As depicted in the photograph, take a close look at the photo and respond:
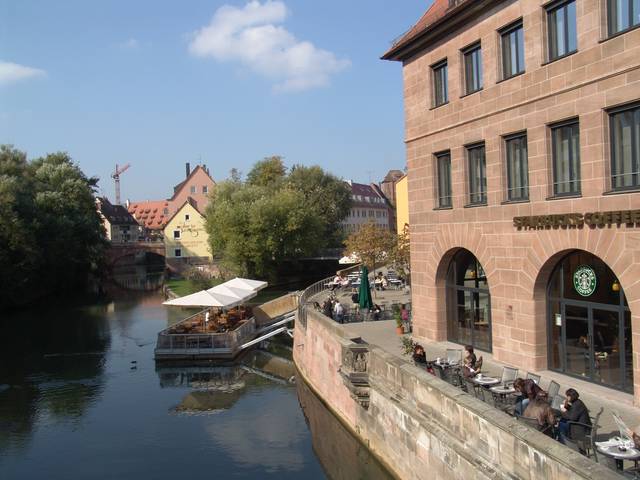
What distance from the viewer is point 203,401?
77.4 ft

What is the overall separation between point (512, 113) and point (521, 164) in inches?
51.6

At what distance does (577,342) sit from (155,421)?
528 inches

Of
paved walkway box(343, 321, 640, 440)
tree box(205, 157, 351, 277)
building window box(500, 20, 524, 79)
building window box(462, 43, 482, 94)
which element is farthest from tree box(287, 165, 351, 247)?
building window box(500, 20, 524, 79)

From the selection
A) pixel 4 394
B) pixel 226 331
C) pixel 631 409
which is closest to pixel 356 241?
pixel 226 331

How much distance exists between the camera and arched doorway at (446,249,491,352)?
18.7m

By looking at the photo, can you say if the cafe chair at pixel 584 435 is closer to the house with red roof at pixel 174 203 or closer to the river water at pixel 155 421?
the river water at pixel 155 421

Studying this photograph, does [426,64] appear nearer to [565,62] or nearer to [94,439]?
[565,62]

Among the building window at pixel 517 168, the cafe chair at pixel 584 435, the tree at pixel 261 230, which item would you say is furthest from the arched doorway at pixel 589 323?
the tree at pixel 261 230

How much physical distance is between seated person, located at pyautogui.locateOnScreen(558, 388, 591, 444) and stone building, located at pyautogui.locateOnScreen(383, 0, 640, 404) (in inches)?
120

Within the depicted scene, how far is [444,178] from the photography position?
784 inches

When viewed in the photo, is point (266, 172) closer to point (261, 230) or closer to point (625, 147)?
point (261, 230)

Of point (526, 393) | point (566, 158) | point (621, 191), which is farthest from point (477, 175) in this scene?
point (526, 393)

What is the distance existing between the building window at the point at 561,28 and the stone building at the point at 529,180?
0.03 metres

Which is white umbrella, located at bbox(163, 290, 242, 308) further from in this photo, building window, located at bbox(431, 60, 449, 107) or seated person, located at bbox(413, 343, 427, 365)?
seated person, located at bbox(413, 343, 427, 365)
